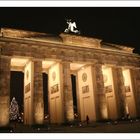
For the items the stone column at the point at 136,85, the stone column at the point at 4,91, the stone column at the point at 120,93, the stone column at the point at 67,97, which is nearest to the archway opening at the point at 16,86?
the stone column at the point at 67,97

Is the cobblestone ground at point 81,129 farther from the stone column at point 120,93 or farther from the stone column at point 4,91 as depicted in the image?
the stone column at point 120,93

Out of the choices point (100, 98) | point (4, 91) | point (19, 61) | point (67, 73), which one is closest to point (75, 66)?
point (67, 73)

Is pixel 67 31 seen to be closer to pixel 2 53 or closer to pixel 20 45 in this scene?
pixel 20 45

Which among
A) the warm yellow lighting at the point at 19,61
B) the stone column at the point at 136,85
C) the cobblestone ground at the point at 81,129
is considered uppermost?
the warm yellow lighting at the point at 19,61

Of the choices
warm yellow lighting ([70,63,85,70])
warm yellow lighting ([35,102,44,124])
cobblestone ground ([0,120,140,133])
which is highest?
warm yellow lighting ([70,63,85,70])

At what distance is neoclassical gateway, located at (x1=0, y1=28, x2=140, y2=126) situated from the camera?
1013 inches

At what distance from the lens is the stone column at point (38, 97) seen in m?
25.2

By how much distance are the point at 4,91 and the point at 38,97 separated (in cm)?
406

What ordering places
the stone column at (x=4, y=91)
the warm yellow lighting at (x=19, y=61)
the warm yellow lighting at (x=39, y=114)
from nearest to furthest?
the stone column at (x=4, y=91)
the warm yellow lighting at (x=39, y=114)
the warm yellow lighting at (x=19, y=61)

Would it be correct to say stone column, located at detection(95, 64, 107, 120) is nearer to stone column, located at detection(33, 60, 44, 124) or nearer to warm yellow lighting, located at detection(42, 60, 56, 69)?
warm yellow lighting, located at detection(42, 60, 56, 69)

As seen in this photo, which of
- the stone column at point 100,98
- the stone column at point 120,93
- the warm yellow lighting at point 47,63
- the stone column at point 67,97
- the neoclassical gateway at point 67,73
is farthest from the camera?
the stone column at point 120,93

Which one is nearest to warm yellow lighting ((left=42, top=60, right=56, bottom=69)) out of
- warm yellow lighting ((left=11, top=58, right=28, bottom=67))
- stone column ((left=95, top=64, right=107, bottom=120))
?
warm yellow lighting ((left=11, top=58, right=28, bottom=67))

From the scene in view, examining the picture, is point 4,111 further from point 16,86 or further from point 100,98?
point 16,86

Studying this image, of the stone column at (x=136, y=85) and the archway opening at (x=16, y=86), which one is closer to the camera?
the stone column at (x=136, y=85)
